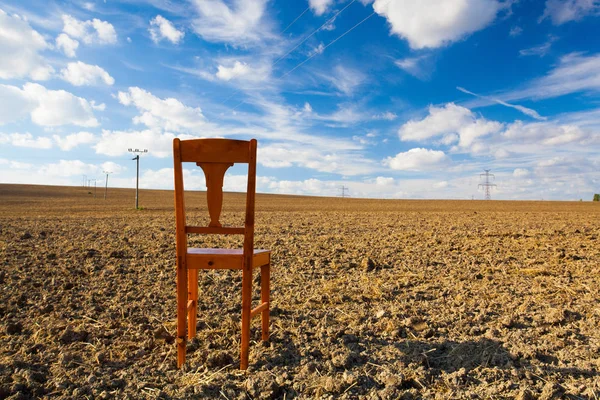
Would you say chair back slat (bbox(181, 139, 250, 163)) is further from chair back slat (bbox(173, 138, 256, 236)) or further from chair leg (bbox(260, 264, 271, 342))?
chair leg (bbox(260, 264, 271, 342))

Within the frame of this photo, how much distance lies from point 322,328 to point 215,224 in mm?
1349

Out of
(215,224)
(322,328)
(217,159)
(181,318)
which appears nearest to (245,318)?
(181,318)

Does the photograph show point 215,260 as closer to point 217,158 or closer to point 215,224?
point 215,224

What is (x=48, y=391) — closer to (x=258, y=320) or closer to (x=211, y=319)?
(x=211, y=319)

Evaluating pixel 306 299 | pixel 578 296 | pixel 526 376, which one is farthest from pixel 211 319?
pixel 578 296

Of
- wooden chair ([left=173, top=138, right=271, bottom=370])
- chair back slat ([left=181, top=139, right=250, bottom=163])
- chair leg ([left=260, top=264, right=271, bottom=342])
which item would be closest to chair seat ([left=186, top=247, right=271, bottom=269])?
wooden chair ([left=173, top=138, right=271, bottom=370])

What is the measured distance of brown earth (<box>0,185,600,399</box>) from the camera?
279cm

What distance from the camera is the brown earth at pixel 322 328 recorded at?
2787mm

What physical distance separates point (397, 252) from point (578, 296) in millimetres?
2939

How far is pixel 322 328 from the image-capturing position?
3650mm

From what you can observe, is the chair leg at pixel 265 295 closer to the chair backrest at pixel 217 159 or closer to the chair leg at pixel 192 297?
the chair leg at pixel 192 297

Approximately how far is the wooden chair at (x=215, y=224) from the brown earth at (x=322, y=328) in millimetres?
403

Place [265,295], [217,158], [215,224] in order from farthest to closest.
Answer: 1. [265,295]
2. [215,224]
3. [217,158]

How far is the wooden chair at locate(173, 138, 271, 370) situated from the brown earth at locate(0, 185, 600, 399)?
403 mm
